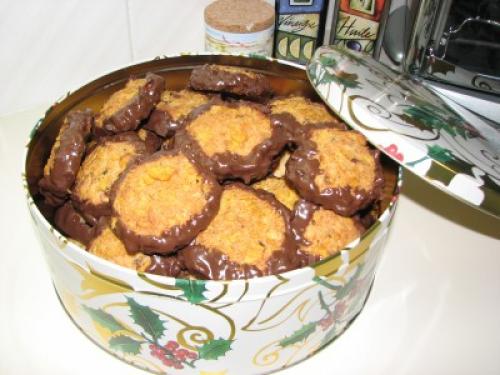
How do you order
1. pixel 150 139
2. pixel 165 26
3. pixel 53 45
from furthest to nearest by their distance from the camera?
pixel 165 26, pixel 53 45, pixel 150 139

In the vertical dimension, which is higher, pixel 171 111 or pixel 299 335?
pixel 171 111

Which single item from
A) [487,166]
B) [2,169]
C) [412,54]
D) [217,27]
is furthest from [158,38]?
[487,166]

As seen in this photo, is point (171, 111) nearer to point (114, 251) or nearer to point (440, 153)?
point (114, 251)

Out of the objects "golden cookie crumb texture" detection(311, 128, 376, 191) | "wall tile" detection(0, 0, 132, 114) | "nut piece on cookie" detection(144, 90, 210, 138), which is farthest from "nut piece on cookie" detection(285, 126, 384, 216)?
"wall tile" detection(0, 0, 132, 114)

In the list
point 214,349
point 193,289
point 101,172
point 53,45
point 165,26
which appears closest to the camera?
point 193,289

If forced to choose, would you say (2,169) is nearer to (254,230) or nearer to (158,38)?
(158,38)

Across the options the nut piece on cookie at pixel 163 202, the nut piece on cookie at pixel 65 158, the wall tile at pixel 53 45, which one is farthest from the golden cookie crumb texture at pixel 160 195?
the wall tile at pixel 53 45

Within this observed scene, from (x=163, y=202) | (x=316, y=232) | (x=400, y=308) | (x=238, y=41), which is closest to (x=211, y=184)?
(x=163, y=202)
